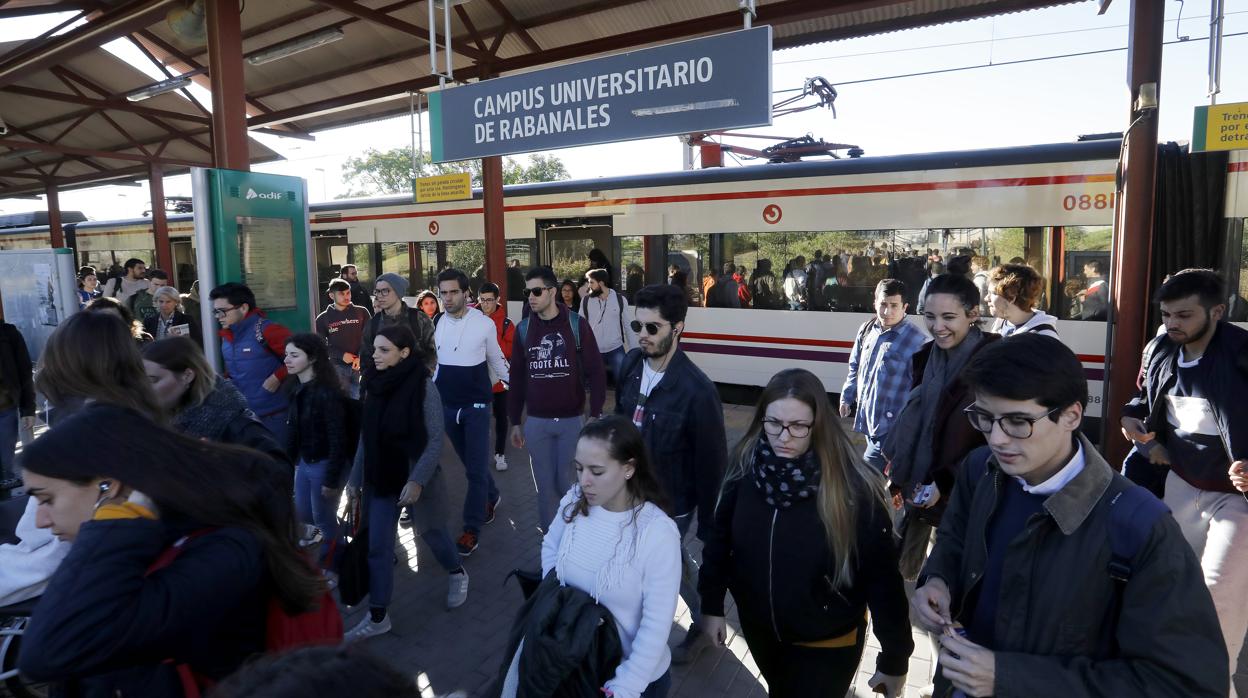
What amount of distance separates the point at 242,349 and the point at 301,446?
107cm

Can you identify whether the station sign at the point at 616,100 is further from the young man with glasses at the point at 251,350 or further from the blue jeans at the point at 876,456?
the blue jeans at the point at 876,456

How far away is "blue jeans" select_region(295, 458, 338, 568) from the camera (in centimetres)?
417

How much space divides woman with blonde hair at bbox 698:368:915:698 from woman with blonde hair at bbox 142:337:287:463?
196cm

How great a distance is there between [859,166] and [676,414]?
5846mm

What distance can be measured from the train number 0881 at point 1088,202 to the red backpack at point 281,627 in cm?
757

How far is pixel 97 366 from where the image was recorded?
271 cm

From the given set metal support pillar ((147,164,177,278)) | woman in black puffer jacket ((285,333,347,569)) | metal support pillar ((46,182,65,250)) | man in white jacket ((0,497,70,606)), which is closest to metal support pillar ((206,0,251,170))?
woman in black puffer jacket ((285,333,347,569))

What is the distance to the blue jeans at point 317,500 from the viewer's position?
4172 millimetres

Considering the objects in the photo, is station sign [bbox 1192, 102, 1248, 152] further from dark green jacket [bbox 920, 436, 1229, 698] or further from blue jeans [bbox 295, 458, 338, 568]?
blue jeans [bbox 295, 458, 338, 568]

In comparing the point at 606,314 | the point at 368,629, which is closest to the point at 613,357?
the point at 606,314

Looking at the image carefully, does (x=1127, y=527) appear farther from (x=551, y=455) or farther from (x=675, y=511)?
(x=551, y=455)

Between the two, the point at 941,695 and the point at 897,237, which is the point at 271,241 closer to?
the point at 941,695

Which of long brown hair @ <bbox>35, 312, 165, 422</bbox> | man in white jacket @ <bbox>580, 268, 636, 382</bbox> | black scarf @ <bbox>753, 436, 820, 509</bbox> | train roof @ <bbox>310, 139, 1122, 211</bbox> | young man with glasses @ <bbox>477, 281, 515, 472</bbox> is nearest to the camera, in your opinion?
black scarf @ <bbox>753, 436, 820, 509</bbox>

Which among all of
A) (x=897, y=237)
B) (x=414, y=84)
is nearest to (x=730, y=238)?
(x=897, y=237)
